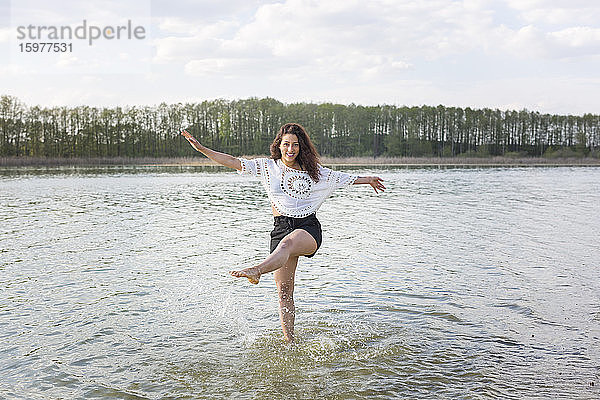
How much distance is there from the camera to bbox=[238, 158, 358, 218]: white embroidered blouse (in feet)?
20.2

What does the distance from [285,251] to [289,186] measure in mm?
775

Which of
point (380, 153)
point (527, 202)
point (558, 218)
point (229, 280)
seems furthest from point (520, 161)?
point (229, 280)

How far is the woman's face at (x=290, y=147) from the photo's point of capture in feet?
19.9

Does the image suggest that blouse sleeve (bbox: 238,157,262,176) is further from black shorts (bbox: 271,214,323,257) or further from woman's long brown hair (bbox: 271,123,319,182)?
black shorts (bbox: 271,214,323,257)

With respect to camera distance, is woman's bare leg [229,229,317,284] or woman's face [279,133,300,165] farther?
woman's face [279,133,300,165]

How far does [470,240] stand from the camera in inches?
541

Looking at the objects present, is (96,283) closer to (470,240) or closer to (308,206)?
(308,206)

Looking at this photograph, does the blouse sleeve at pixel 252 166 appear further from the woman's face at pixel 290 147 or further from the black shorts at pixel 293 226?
the black shorts at pixel 293 226

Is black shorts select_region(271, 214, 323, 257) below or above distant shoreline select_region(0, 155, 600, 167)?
below

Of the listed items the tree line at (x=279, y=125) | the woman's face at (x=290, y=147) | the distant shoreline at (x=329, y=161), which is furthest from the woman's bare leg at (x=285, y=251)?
the tree line at (x=279, y=125)

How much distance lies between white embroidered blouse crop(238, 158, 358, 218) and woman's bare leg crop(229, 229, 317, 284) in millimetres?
280

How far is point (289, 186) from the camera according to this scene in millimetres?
6156

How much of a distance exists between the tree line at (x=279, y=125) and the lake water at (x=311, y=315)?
209 feet

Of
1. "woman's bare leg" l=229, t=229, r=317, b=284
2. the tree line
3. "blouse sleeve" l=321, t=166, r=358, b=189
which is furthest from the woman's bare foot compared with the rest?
the tree line
